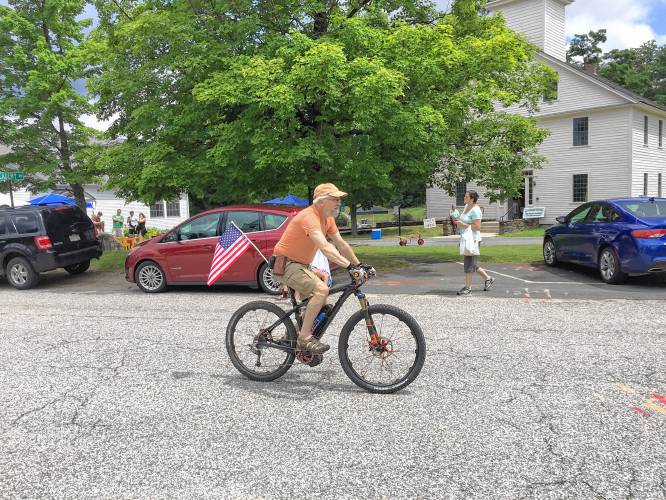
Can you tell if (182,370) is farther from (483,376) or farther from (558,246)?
(558,246)

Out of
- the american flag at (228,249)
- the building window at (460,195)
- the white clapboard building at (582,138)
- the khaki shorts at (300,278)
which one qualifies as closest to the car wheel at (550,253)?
the american flag at (228,249)

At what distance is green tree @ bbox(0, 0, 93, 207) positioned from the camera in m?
18.0

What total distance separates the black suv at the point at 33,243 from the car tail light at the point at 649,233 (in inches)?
496

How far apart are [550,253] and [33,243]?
12.5 meters

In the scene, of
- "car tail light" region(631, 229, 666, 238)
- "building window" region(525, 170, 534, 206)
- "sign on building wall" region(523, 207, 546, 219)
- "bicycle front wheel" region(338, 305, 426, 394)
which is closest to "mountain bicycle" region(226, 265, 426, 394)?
"bicycle front wheel" region(338, 305, 426, 394)

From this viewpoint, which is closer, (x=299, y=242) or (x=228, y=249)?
(x=299, y=242)

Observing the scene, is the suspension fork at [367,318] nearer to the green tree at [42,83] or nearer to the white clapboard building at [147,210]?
the green tree at [42,83]

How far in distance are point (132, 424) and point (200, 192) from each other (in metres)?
9.52

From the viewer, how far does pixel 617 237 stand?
1066 cm

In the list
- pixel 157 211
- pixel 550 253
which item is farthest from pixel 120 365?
pixel 157 211

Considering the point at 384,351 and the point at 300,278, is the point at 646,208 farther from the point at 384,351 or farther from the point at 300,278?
the point at 300,278

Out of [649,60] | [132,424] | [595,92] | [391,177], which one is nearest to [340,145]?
[391,177]

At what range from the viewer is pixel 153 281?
1165 centimetres

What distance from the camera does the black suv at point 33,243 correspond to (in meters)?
12.9
